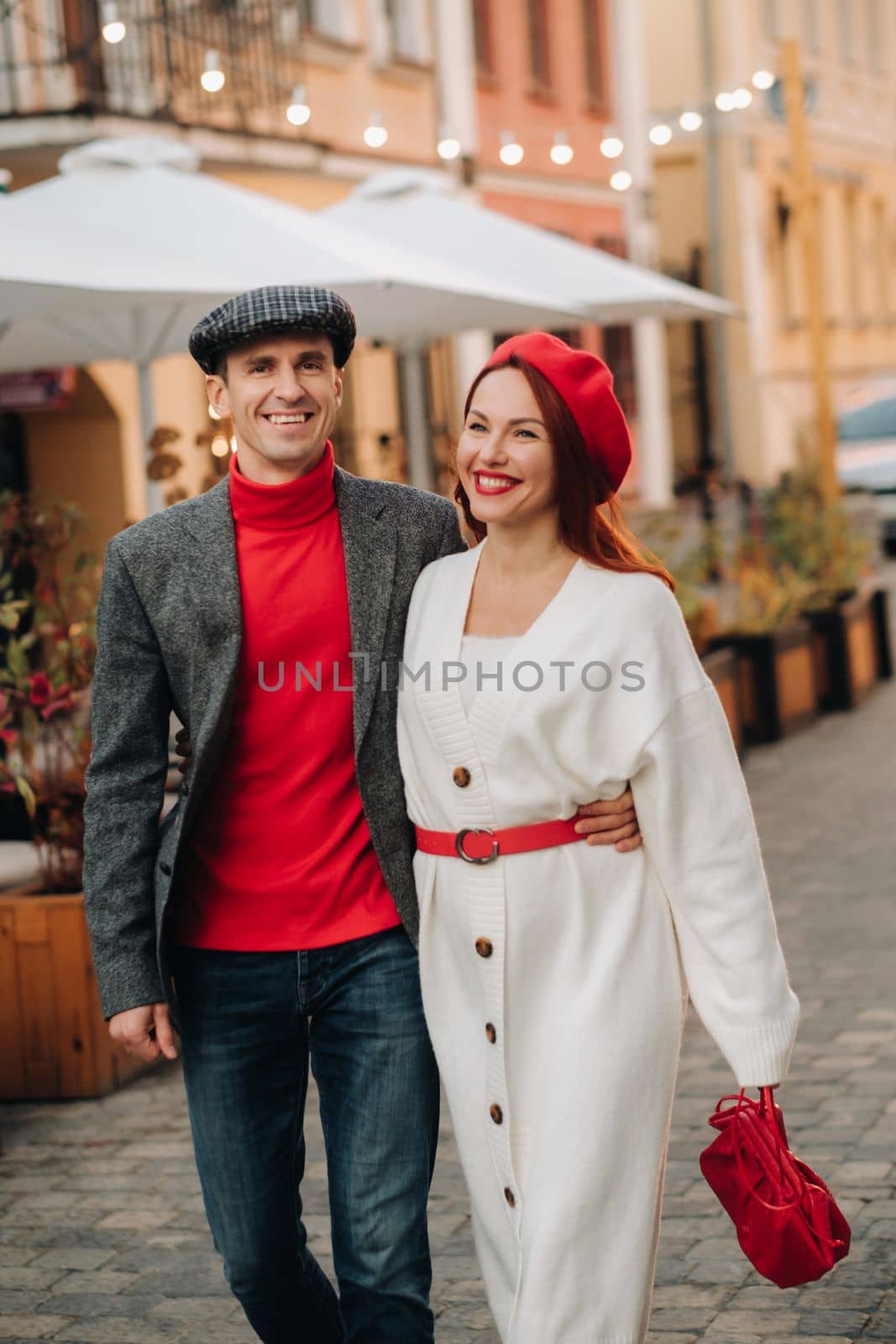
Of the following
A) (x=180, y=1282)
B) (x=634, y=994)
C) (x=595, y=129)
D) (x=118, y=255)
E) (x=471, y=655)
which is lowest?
(x=180, y=1282)

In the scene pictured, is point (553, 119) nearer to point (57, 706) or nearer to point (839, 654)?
point (839, 654)

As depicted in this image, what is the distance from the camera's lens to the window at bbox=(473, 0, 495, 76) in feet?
79.0

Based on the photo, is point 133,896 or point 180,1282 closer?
point 133,896

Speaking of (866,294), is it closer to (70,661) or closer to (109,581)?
(70,661)

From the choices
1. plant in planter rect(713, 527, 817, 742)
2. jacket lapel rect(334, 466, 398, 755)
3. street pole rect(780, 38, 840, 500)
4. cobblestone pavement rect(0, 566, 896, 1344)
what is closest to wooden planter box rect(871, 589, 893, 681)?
plant in planter rect(713, 527, 817, 742)


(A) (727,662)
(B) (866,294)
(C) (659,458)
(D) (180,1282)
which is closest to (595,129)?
(C) (659,458)

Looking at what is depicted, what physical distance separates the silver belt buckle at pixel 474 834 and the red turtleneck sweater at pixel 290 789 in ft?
0.71

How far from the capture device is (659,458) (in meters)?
27.8

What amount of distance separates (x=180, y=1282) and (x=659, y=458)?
23.6m

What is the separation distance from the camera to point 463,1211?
Result: 5188 mm

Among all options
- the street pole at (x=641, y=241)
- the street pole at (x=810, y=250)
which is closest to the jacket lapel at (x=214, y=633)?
the street pole at (x=810, y=250)

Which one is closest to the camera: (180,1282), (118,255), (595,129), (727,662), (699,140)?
(180,1282)

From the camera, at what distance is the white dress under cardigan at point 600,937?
3254mm

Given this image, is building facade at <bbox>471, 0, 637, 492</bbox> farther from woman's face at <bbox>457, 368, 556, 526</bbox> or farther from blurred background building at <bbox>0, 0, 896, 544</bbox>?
woman's face at <bbox>457, 368, 556, 526</bbox>
